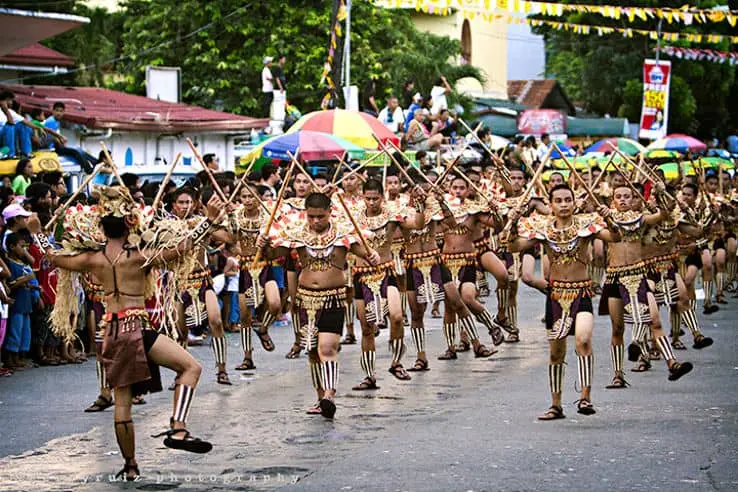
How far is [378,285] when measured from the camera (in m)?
14.6

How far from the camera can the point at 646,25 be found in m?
47.5

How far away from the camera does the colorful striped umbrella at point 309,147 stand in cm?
2336

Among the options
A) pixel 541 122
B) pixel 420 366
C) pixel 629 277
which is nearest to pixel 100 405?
pixel 420 366

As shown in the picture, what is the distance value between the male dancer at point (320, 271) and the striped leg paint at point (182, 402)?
8.19 ft

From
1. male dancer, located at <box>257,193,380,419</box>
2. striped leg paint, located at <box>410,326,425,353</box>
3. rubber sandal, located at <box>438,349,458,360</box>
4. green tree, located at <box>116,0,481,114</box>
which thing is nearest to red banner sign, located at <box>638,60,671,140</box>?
green tree, located at <box>116,0,481,114</box>

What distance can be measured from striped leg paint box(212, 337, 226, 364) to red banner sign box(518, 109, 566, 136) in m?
31.6

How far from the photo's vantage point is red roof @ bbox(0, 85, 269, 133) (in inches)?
974

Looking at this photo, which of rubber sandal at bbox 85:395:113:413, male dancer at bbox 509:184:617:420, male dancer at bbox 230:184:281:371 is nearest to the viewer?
male dancer at bbox 509:184:617:420

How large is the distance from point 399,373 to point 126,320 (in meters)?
4.83

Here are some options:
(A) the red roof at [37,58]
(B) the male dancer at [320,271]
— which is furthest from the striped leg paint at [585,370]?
A: (A) the red roof at [37,58]

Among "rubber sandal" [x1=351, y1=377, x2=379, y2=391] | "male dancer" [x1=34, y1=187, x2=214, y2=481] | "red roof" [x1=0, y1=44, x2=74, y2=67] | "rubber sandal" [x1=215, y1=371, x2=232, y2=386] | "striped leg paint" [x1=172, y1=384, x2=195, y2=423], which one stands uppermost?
"red roof" [x1=0, y1=44, x2=74, y2=67]

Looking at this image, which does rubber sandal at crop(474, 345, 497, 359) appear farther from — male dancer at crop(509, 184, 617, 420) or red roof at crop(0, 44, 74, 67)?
red roof at crop(0, 44, 74, 67)

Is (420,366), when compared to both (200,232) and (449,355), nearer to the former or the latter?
(449,355)

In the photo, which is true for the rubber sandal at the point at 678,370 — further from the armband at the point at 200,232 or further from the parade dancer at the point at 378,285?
the armband at the point at 200,232
